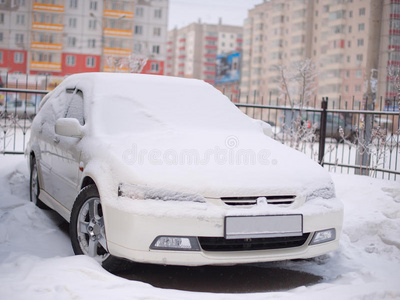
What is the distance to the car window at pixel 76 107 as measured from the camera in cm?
453

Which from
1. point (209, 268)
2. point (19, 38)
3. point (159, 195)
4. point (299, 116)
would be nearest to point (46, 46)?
point (19, 38)

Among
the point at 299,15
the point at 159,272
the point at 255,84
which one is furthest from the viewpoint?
the point at 255,84

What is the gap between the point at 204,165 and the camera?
355 cm

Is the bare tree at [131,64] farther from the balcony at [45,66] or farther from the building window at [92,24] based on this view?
the building window at [92,24]

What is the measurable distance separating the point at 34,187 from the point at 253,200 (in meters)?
3.15

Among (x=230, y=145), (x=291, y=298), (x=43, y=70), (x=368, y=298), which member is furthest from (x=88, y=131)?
(x=43, y=70)

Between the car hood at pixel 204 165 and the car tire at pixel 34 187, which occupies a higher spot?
the car hood at pixel 204 165

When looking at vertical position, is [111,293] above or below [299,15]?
below

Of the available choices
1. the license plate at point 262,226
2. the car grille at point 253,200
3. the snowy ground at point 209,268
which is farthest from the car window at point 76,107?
the license plate at point 262,226

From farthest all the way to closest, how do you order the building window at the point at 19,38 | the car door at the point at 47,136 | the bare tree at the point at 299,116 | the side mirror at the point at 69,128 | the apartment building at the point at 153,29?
the apartment building at the point at 153,29 < the building window at the point at 19,38 < the bare tree at the point at 299,116 < the car door at the point at 47,136 < the side mirror at the point at 69,128

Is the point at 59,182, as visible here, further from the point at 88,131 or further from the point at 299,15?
the point at 299,15

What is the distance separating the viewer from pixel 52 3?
53.5 metres

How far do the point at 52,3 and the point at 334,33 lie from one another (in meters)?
35.9

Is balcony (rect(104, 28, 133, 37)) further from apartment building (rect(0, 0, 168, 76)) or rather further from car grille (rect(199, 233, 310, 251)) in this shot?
car grille (rect(199, 233, 310, 251))
